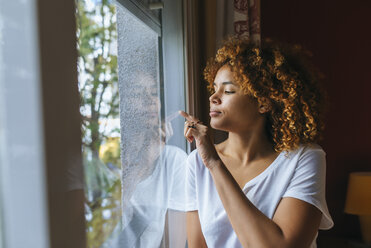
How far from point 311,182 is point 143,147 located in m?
0.57

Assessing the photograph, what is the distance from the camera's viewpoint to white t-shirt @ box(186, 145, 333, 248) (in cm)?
104

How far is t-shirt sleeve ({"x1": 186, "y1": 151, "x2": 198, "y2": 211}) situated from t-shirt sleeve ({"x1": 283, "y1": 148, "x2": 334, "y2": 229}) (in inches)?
14.1

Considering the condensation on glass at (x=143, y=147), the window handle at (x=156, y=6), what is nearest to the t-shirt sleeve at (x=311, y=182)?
the condensation on glass at (x=143, y=147)

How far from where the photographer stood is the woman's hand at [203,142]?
102cm

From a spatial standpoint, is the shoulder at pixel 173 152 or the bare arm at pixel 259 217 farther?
the shoulder at pixel 173 152

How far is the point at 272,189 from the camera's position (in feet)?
3.61

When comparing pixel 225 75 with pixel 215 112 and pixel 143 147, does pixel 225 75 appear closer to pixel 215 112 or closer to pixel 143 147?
pixel 215 112

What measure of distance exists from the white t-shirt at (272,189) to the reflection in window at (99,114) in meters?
0.43

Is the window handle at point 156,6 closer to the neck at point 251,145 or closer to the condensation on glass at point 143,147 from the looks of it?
the condensation on glass at point 143,147

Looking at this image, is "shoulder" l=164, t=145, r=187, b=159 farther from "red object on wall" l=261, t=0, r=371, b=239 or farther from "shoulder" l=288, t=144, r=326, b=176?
"red object on wall" l=261, t=0, r=371, b=239

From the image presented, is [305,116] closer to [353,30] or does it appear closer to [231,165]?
[231,165]

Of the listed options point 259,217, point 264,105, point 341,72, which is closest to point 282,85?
point 264,105

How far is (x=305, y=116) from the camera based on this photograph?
1.19m

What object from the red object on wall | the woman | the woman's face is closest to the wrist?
the woman
